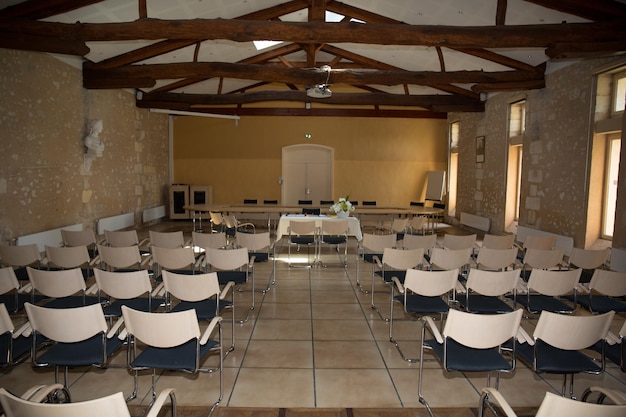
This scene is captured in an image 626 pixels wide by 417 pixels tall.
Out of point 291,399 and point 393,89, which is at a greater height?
point 393,89

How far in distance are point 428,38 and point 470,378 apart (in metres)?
4.75

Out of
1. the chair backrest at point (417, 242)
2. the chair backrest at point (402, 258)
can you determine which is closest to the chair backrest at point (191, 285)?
the chair backrest at point (402, 258)

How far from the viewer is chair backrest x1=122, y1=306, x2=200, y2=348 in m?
2.44

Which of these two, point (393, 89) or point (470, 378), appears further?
point (393, 89)

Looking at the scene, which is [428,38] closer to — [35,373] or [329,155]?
[35,373]

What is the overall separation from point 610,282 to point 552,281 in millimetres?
483

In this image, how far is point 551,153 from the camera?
8.32 meters

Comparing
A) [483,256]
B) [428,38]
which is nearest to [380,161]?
[428,38]

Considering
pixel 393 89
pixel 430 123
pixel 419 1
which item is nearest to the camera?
pixel 419 1

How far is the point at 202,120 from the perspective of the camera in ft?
46.3

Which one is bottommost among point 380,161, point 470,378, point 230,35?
point 470,378

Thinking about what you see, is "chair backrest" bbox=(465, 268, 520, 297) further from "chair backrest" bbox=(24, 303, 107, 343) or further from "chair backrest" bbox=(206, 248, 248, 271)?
"chair backrest" bbox=(24, 303, 107, 343)

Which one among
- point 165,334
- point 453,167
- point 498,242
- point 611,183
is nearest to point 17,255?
point 165,334

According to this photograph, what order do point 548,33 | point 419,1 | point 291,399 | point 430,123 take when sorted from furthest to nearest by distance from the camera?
point 430,123 → point 419,1 → point 548,33 → point 291,399
